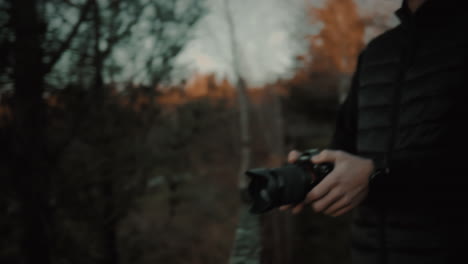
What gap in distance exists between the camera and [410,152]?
35.5 inches

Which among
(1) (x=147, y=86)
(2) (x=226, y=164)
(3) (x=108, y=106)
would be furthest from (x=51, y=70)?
(2) (x=226, y=164)

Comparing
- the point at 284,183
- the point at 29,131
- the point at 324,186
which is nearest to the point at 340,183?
the point at 324,186

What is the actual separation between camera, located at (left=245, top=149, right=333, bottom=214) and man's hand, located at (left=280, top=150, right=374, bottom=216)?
22mm

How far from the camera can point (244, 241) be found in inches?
75.4

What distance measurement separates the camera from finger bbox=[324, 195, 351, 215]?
0.75 m

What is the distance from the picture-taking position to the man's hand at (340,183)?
2.42 ft

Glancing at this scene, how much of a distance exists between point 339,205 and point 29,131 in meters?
2.92

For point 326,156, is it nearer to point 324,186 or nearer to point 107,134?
point 324,186

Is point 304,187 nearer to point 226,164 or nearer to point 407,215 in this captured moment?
point 407,215

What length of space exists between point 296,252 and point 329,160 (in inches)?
412

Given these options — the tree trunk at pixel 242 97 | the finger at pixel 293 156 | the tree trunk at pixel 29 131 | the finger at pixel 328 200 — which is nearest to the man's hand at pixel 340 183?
the finger at pixel 328 200

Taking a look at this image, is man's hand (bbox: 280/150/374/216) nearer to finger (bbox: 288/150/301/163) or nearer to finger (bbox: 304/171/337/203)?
finger (bbox: 304/171/337/203)

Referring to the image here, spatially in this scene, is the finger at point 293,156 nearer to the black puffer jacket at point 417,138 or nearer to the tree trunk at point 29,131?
the black puffer jacket at point 417,138

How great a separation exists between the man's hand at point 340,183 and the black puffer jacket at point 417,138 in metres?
0.05
